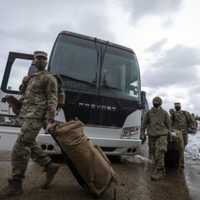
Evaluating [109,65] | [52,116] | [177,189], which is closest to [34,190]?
[52,116]

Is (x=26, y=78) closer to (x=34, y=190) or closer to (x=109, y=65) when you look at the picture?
(x=34, y=190)

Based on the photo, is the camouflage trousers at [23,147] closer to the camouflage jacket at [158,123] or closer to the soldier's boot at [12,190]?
the soldier's boot at [12,190]

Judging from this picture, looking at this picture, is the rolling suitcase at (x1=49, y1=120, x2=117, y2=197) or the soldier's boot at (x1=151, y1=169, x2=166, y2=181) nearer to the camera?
the rolling suitcase at (x1=49, y1=120, x2=117, y2=197)

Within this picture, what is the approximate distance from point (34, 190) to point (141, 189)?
171 cm

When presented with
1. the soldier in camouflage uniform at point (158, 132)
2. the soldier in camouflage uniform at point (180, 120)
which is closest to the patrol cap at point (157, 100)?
the soldier in camouflage uniform at point (158, 132)

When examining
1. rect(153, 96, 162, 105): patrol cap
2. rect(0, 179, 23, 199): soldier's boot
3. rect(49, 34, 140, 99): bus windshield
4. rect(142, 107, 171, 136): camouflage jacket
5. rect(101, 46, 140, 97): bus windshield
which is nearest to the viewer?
rect(0, 179, 23, 199): soldier's boot

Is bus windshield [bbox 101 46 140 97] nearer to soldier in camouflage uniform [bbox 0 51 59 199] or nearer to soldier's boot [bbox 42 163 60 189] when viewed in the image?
soldier in camouflage uniform [bbox 0 51 59 199]

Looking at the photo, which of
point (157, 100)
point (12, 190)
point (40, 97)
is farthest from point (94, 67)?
point (12, 190)

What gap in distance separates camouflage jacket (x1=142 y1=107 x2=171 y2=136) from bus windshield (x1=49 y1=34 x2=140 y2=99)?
0.74 metres

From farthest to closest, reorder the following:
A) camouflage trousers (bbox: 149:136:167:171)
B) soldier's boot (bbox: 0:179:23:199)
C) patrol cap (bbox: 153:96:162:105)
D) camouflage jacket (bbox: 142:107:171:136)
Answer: patrol cap (bbox: 153:96:162:105) → camouflage jacket (bbox: 142:107:171:136) → camouflage trousers (bbox: 149:136:167:171) → soldier's boot (bbox: 0:179:23:199)

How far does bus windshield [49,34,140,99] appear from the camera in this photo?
6.24m

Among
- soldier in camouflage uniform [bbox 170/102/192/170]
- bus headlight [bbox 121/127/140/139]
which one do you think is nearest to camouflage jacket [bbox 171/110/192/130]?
soldier in camouflage uniform [bbox 170/102/192/170]

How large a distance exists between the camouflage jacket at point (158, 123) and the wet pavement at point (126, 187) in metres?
0.92

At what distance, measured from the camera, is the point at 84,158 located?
3.71 meters
